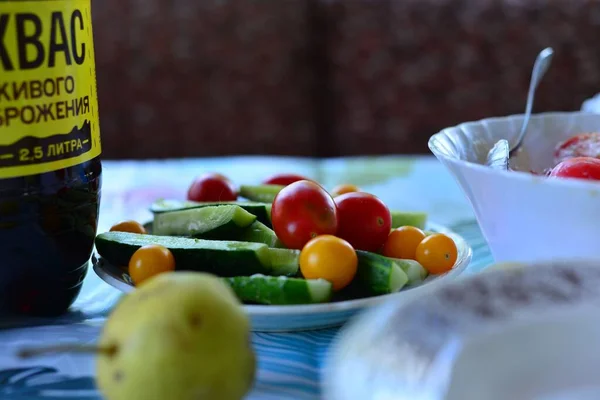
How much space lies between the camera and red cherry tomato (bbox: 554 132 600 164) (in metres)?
0.67

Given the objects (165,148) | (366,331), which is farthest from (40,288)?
(165,148)

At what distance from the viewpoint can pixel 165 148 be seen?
218cm

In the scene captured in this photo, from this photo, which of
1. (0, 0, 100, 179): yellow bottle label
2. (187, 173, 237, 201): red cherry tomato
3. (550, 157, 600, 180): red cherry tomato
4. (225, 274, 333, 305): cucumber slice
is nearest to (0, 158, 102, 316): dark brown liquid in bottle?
(0, 0, 100, 179): yellow bottle label

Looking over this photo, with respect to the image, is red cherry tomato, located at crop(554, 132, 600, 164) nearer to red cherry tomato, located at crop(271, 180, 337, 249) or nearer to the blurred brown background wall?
red cherry tomato, located at crop(271, 180, 337, 249)

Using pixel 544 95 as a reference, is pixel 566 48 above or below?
above

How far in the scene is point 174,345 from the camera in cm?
38

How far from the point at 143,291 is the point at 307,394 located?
0.13m

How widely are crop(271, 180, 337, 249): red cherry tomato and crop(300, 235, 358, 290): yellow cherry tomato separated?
1.5 inches

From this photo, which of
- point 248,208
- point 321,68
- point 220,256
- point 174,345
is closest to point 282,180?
point 248,208

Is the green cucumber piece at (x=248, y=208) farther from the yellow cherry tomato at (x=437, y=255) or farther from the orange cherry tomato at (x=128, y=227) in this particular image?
the yellow cherry tomato at (x=437, y=255)

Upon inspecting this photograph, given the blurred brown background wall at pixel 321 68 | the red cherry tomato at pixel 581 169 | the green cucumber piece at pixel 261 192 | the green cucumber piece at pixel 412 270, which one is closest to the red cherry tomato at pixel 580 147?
the red cherry tomato at pixel 581 169

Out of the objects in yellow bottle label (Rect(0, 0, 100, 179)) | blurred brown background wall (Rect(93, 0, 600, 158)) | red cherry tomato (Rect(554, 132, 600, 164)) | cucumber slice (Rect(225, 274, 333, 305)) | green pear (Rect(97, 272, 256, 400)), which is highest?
yellow bottle label (Rect(0, 0, 100, 179))

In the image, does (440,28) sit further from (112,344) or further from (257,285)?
(112,344)

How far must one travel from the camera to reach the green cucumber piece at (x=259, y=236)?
2.16ft
